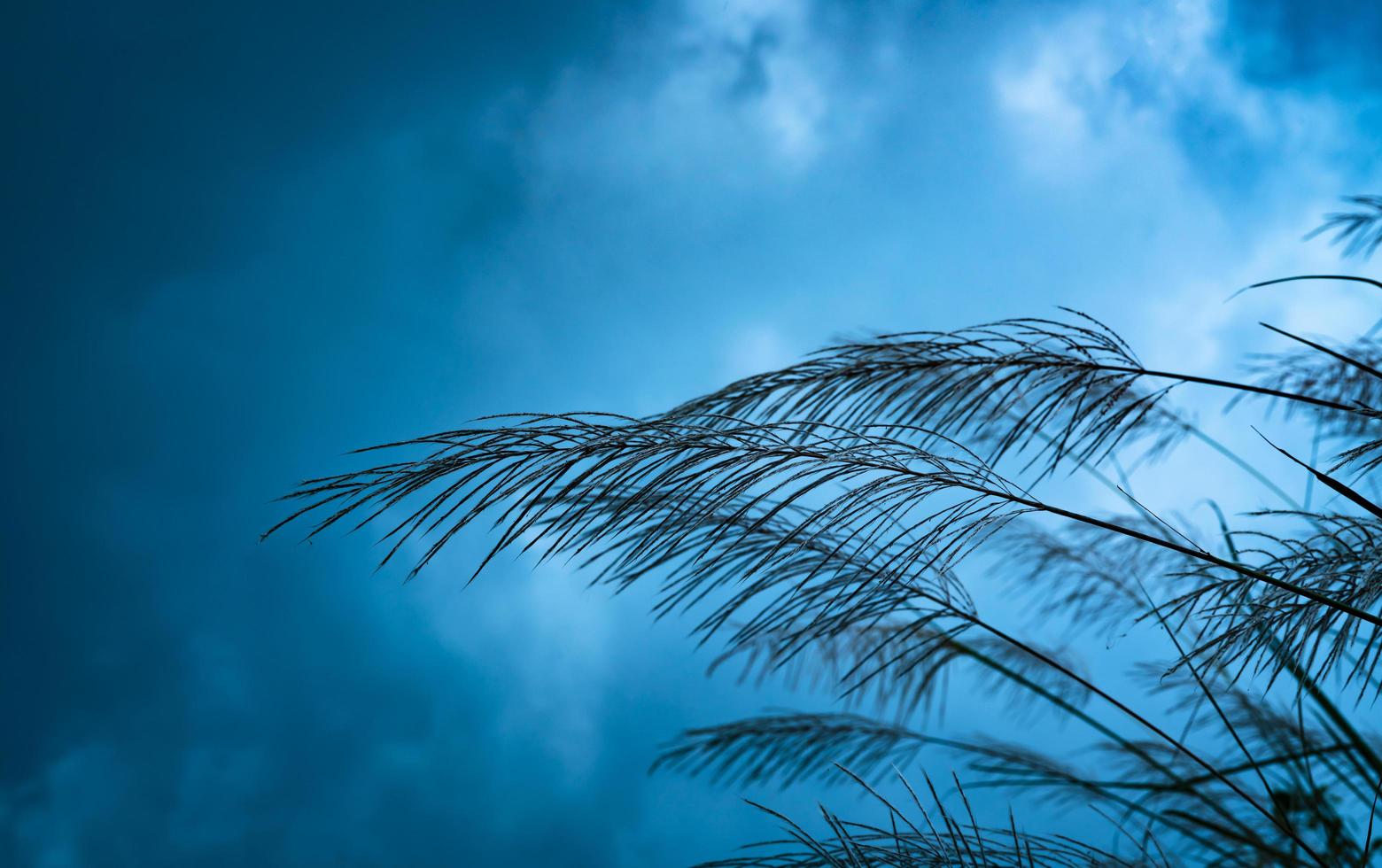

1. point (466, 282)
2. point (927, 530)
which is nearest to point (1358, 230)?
point (927, 530)

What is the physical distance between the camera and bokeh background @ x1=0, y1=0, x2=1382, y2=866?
3361 mm

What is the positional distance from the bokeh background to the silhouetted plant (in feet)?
6.11

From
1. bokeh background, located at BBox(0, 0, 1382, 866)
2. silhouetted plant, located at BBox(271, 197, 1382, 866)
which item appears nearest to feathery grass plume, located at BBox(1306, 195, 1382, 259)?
silhouetted plant, located at BBox(271, 197, 1382, 866)

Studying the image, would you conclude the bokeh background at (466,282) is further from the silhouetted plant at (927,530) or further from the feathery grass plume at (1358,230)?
the silhouetted plant at (927,530)

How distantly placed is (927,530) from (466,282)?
4.22m

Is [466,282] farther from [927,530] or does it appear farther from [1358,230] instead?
[927,530]

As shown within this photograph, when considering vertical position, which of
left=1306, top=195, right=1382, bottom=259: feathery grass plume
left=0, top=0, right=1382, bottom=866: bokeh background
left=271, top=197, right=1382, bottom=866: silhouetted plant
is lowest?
left=271, top=197, right=1382, bottom=866: silhouetted plant

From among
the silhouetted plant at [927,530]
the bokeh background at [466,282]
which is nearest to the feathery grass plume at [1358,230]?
the silhouetted plant at [927,530]

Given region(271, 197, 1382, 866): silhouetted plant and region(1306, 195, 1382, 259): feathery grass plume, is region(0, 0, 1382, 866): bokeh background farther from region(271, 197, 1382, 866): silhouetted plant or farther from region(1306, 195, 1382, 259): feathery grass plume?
region(271, 197, 1382, 866): silhouetted plant

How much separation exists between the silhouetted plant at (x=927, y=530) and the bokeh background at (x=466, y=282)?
73.3 inches

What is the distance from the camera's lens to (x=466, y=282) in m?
4.55

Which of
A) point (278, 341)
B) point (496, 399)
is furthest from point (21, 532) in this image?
point (496, 399)

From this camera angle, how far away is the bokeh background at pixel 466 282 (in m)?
3.36

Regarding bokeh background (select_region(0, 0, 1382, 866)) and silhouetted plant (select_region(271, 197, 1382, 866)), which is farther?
bokeh background (select_region(0, 0, 1382, 866))
